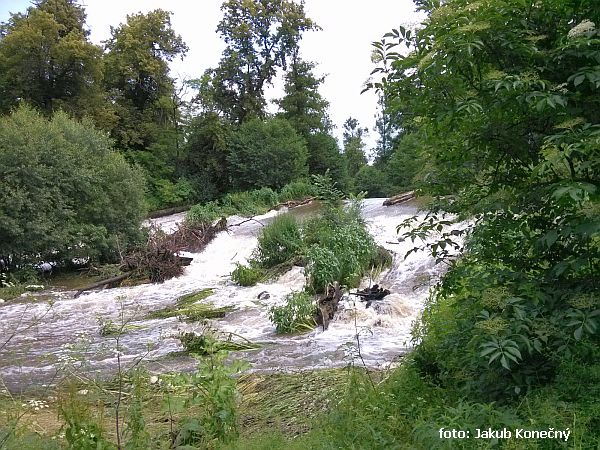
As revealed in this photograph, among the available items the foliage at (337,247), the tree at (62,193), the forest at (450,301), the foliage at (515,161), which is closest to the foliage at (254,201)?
the tree at (62,193)

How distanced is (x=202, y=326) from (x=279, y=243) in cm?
437

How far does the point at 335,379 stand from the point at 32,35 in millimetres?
23746

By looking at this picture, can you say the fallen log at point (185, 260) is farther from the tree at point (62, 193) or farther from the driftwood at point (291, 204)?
the driftwood at point (291, 204)

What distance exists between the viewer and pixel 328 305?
8.69 meters

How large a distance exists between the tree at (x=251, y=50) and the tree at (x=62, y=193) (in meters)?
17.6

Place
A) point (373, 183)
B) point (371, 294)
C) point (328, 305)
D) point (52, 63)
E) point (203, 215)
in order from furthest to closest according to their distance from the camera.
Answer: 1. point (373, 183)
2. point (52, 63)
3. point (203, 215)
4. point (371, 294)
5. point (328, 305)

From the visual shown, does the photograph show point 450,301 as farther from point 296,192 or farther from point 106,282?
point 296,192

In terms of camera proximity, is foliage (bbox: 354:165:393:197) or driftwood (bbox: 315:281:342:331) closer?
driftwood (bbox: 315:281:342:331)

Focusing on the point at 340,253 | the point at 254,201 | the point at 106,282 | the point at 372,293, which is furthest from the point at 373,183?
the point at 372,293

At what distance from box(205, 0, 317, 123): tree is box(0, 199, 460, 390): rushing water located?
21586 mm

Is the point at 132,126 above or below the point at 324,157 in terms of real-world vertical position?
above

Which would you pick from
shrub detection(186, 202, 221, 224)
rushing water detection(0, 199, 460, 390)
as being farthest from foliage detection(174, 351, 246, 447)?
shrub detection(186, 202, 221, 224)

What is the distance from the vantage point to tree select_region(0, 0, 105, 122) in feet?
77.4

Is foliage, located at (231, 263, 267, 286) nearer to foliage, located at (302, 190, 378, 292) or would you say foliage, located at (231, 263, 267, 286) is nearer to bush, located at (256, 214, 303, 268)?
bush, located at (256, 214, 303, 268)
